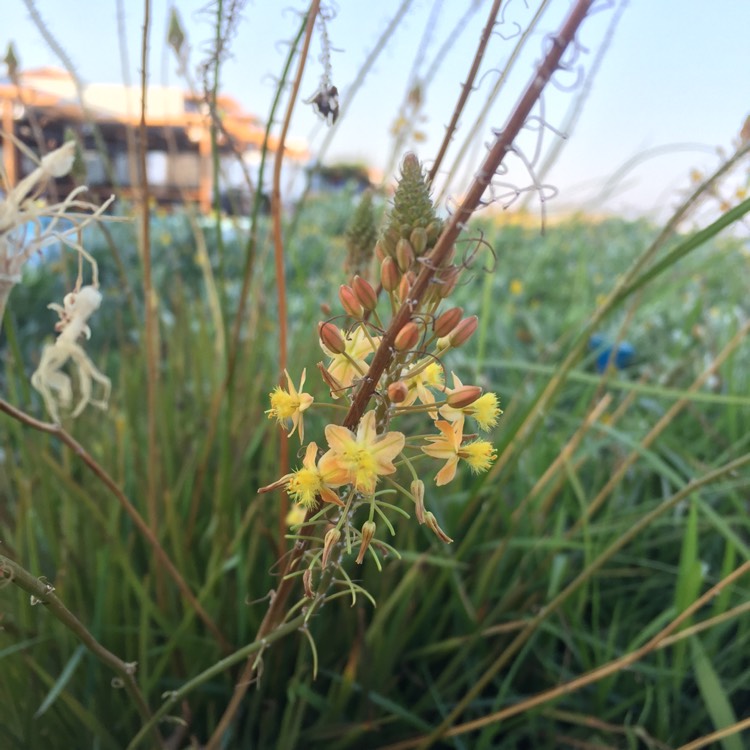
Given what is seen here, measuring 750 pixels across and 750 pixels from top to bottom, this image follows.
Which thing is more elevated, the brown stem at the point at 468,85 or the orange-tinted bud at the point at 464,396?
the brown stem at the point at 468,85

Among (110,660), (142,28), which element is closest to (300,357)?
(142,28)

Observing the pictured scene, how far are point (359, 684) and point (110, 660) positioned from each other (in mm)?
446

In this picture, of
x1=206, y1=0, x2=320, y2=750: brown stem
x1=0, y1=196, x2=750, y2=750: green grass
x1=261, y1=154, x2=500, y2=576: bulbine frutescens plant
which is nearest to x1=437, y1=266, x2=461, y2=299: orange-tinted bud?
x1=261, y1=154, x2=500, y2=576: bulbine frutescens plant

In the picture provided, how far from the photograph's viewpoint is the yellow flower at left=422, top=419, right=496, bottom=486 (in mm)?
318

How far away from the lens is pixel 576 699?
0.85 meters

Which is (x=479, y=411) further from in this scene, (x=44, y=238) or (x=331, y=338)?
(x=44, y=238)

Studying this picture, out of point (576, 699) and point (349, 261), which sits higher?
point (349, 261)

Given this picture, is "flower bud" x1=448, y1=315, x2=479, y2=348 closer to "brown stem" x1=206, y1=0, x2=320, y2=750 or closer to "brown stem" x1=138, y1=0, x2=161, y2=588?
"brown stem" x1=206, y1=0, x2=320, y2=750

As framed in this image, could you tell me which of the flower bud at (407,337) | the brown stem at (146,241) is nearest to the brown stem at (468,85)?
the flower bud at (407,337)

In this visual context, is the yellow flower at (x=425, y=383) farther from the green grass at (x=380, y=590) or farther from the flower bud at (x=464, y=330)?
the green grass at (x=380, y=590)

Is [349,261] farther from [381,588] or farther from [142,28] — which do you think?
[381,588]

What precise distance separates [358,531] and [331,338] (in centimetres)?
12

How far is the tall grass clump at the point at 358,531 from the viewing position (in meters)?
0.33

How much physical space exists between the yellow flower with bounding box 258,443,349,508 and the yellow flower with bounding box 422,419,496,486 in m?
0.05
